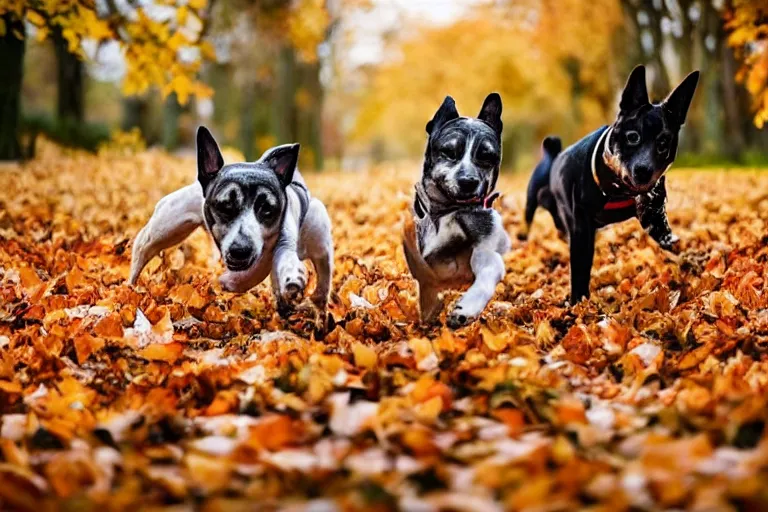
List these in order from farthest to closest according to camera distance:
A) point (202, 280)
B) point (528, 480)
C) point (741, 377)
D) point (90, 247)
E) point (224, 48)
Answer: point (224, 48)
point (90, 247)
point (202, 280)
point (741, 377)
point (528, 480)

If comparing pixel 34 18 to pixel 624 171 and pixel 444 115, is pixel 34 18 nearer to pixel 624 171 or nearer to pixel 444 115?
pixel 444 115

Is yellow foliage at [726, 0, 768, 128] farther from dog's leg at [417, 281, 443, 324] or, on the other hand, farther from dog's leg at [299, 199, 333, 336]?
dog's leg at [299, 199, 333, 336]

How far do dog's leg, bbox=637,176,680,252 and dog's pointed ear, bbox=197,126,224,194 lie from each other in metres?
2.80

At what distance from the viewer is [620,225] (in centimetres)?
878

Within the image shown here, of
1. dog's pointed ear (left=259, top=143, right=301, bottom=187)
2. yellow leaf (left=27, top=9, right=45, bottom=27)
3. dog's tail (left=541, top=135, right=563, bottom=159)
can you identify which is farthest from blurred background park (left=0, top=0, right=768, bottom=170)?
dog's pointed ear (left=259, top=143, right=301, bottom=187)

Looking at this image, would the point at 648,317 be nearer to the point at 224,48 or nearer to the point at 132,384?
the point at 132,384

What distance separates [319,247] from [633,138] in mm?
2025

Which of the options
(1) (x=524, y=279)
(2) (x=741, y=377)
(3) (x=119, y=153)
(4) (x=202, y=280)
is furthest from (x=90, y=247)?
(3) (x=119, y=153)

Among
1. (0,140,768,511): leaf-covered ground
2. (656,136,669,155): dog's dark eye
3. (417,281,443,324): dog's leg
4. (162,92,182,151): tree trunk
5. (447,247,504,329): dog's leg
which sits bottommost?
(0,140,768,511): leaf-covered ground

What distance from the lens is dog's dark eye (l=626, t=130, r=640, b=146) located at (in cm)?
522

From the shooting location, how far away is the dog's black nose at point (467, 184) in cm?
443

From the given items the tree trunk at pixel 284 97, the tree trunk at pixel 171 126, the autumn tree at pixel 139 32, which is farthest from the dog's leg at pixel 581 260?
the tree trunk at pixel 171 126

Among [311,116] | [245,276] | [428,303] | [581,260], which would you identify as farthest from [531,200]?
[311,116]

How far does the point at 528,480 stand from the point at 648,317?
8.42 ft
